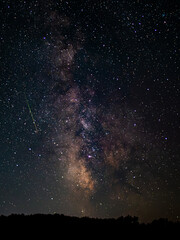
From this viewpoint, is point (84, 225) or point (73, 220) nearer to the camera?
point (84, 225)

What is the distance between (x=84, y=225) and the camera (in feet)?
15.7

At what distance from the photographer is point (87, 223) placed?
16.3 feet

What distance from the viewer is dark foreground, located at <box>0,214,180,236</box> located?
14.0 ft

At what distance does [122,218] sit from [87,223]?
1220 mm

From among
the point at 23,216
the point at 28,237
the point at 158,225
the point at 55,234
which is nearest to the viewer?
→ the point at 28,237

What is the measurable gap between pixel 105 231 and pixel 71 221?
1.16 m

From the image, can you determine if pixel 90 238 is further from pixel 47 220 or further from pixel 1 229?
pixel 1 229

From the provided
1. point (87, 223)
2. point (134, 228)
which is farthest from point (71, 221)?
point (134, 228)

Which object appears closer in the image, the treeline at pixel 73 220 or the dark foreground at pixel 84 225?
the dark foreground at pixel 84 225

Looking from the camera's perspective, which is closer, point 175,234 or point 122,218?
point 175,234

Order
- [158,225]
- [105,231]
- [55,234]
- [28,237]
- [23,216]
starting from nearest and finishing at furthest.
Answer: [28,237] < [55,234] < [105,231] < [158,225] < [23,216]

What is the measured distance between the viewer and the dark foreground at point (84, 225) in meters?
4.26

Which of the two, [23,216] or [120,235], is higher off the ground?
[23,216]

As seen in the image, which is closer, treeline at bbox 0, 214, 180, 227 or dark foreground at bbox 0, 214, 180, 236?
dark foreground at bbox 0, 214, 180, 236
